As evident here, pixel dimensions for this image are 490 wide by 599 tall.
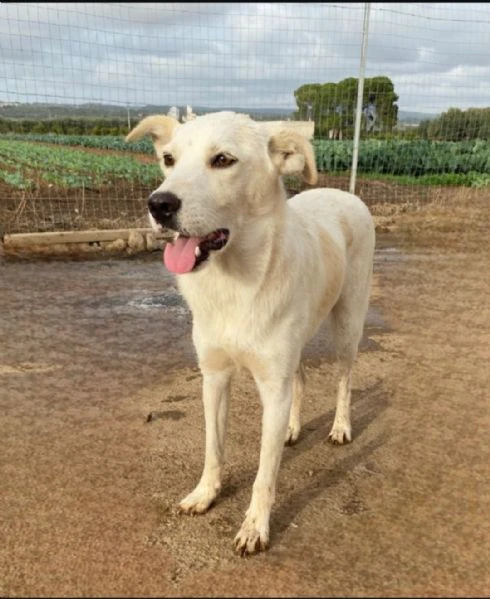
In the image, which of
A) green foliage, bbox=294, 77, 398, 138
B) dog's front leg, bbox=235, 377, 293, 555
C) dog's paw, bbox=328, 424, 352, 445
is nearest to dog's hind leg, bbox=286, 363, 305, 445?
dog's paw, bbox=328, 424, 352, 445

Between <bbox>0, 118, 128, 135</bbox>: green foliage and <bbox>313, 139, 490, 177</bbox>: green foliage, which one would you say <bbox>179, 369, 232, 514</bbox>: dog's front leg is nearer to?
<bbox>0, 118, 128, 135</bbox>: green foliage

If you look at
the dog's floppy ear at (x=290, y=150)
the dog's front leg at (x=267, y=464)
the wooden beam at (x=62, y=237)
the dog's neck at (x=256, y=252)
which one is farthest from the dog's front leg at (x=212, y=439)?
the wooden beam at (x=62, y=237)

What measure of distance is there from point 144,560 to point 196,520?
1.22ft

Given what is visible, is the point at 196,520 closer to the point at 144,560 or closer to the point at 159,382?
the point at 144,560

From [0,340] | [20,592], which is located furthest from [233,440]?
[0,340]

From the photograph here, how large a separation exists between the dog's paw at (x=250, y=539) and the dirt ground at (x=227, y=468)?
0.04 meters

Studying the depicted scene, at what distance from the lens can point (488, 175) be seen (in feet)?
52.3

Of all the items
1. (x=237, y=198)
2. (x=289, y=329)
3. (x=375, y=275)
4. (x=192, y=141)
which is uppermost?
(x=192, y=141)

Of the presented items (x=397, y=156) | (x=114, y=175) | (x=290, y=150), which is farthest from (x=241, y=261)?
(x=397, y=156)

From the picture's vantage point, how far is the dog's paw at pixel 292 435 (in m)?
3.44

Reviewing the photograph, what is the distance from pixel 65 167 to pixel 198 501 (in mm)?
11944

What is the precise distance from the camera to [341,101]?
1138 cm

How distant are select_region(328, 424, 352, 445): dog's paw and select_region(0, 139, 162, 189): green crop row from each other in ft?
29.8

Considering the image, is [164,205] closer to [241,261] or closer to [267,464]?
[241,261]
